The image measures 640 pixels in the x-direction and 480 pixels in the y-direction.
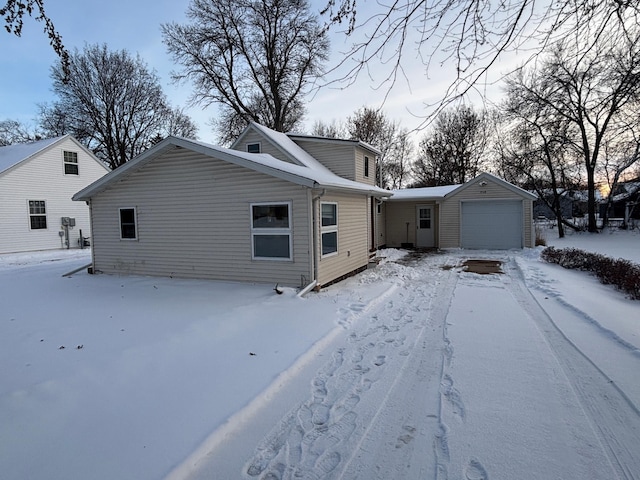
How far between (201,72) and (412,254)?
59.8ft

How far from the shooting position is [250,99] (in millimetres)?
25203

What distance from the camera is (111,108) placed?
2770 centimetres

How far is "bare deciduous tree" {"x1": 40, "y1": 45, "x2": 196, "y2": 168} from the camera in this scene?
25.9 metres

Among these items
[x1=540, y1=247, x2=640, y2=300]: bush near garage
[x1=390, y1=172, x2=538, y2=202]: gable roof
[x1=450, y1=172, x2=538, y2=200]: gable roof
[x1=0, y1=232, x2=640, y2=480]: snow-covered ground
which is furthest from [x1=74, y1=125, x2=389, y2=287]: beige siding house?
[x1=450, y1=172, x2=538, y2=200]: gable roof

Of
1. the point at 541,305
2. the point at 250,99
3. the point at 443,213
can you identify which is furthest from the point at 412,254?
the point at 250,99

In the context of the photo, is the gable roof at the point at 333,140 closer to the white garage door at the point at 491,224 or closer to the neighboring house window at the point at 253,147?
the neighboring house window at the point at 253,147

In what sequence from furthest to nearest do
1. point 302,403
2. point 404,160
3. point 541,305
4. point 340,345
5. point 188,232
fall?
point 404,160 < point 188,232 < point 541,305 < point 340,345 < point 302,403

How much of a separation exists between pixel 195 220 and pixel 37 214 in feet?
45.5

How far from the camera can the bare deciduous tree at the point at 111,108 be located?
84.9ft

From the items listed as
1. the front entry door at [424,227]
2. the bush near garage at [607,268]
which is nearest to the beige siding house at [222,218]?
the bush near garage at [607,268]

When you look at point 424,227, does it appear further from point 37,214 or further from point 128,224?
point 37,214

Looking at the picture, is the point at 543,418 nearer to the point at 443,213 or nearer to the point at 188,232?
the point at 188,232

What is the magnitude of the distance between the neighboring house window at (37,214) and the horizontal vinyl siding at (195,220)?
33.5 feet

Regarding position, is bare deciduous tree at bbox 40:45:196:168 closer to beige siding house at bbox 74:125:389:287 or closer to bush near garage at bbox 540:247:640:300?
beige siding house at bbox 74:125:389:287
